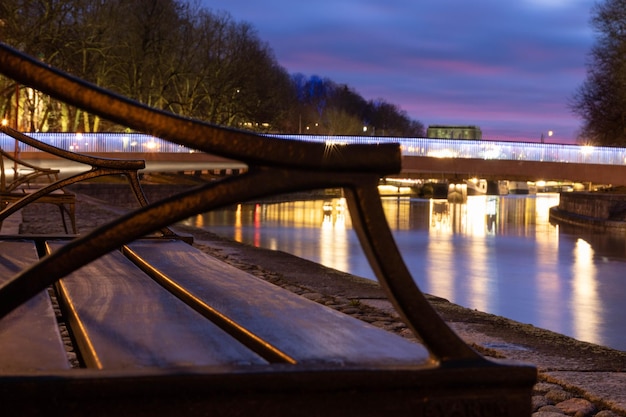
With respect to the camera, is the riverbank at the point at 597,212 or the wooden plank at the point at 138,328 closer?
the wooden plank at the point at 138,328

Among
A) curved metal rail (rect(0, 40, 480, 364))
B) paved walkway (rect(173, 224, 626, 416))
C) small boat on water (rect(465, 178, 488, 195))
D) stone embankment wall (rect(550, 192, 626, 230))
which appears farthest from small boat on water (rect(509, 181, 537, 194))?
curved metal rail (rect(0, 40, 480, 364))

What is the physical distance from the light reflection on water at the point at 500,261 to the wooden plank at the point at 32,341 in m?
7.86

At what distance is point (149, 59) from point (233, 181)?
165ft

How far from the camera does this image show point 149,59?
50.6m

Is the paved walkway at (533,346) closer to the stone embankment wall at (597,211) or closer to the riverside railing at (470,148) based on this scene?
the stone embankment wall at (597,211)

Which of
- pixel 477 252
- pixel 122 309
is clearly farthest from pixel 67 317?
pixel 477 252

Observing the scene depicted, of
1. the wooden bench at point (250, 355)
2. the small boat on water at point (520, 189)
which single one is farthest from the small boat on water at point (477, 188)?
the wooden bench at point (250, 355)

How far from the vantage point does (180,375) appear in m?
1.44

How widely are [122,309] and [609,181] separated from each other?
131 ft

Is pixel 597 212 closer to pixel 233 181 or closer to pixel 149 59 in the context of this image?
pixel 149 59

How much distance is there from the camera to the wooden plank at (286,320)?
168 centimetres

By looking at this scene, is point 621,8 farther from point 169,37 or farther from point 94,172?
point 94,172

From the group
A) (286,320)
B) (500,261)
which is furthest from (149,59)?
(286,320)

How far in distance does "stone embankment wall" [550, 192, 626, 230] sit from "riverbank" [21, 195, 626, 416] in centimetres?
2775
